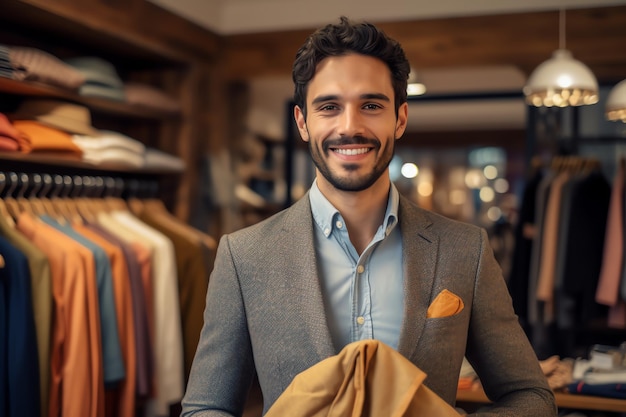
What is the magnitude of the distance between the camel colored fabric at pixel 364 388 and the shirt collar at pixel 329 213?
14.6 inches

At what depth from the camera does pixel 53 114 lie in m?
3.33

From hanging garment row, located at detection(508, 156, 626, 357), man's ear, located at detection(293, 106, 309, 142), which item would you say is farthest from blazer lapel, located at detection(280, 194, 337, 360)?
hanging garment row, located at detection(508, 156, 626, 357)

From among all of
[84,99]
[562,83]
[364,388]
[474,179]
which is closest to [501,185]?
[474,179]

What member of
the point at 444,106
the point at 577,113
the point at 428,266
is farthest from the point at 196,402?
the point at 444,106

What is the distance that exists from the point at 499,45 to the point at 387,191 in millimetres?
3193

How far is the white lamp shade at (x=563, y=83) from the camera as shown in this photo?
3160 millimetres

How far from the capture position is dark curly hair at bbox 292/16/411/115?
4.84ft

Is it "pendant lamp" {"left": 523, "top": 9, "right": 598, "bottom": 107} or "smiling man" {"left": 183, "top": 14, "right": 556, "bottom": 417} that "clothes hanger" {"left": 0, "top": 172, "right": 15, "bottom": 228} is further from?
"pendant lamp" {"left": 523, "top": 9, "right": 598, "bottom": 107}

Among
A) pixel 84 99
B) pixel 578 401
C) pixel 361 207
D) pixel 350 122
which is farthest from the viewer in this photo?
pixel 84 99

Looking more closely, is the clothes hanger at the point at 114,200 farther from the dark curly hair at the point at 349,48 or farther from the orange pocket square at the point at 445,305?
the orange pocket square at the point at 445,305

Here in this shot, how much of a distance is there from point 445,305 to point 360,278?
187 mm

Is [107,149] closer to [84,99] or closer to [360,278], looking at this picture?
[84,99]

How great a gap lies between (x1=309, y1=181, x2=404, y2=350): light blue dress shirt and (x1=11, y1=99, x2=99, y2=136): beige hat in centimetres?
210

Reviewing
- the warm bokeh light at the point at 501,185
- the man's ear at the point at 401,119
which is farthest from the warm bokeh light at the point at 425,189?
the man's ear at the point at 401,119
